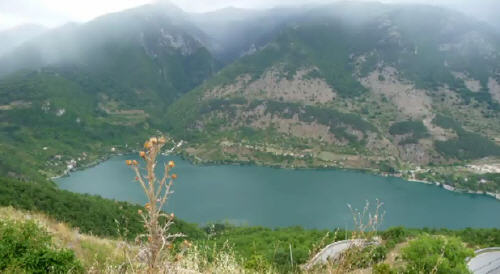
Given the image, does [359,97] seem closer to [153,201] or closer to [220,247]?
[220,247]

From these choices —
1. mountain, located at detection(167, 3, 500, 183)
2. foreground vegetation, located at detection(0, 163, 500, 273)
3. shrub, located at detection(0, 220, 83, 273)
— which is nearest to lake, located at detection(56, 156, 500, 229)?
mountain, located at detection(167, 3, 500, 183)

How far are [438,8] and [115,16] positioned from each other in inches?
6624

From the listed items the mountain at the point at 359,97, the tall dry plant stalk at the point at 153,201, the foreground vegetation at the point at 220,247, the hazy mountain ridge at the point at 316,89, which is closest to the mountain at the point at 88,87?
the hazy mountain ridge at the point at 316,89

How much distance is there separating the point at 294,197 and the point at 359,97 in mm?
74639

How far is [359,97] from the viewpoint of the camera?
12312 cm

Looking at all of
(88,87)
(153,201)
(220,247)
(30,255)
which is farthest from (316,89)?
(153,201)

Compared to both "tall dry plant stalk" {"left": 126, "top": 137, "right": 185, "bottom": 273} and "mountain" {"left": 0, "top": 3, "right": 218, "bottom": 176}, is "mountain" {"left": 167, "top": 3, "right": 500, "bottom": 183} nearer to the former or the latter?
"mountain" {"left": 0, "top": 3, "right": 218, "bottom": 176}

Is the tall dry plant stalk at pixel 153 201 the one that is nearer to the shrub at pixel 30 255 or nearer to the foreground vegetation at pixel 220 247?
the foreground vegetation at pixel 220 247

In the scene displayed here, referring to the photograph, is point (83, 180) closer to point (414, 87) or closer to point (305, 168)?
point (305, 168)

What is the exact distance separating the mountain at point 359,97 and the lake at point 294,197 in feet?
40.2

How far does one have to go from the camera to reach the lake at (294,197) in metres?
51.1

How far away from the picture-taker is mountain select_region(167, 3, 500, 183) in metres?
90.9

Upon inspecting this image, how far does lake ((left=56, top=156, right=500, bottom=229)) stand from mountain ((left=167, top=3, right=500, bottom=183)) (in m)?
12.3

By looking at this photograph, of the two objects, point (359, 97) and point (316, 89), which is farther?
point (316, 89)
